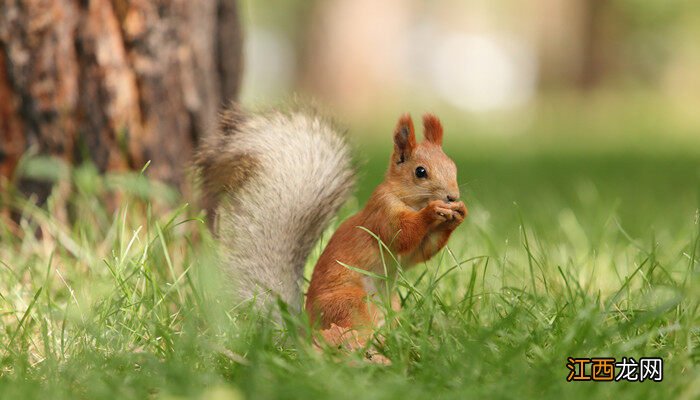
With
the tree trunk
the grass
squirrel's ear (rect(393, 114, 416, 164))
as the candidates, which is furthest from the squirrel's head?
the tree trunk

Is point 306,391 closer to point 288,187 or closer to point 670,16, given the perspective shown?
point 288,187

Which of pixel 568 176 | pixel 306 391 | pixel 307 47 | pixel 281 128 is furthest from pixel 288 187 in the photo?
pixel 307 47

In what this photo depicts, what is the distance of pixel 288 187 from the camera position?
208 centimetres

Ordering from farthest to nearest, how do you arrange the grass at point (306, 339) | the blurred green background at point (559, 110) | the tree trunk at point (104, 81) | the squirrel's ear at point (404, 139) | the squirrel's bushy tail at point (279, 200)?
1. the blurred green background at point (559, 110)
2. the tree trunk at point (104, 81)
3. the squirrel's bushy tail at point (279, 200)
4. the squirrel's ear at point (404, 139)
5. the grass at point (306, 339)

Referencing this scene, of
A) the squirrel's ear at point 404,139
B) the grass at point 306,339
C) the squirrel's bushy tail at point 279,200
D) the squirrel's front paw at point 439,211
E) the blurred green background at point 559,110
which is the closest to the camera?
the grass at point 306,339

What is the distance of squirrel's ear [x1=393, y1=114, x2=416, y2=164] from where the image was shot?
1966 mm

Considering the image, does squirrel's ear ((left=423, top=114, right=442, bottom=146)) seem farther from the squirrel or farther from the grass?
the grass

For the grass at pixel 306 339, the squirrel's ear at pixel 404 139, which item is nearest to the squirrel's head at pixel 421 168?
the squirrel's ear at pixel 404 139

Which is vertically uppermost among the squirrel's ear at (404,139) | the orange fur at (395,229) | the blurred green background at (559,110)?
the squirrel's ear at (404,139)

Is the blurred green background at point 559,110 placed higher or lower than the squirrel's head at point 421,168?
lower

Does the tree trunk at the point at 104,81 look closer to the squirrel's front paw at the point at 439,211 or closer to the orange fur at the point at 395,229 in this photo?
the orange fur at the point at 395,229

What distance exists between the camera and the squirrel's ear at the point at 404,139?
197 cm

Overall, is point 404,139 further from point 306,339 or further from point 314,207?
point 306,339

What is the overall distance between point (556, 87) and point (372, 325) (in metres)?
13.9
